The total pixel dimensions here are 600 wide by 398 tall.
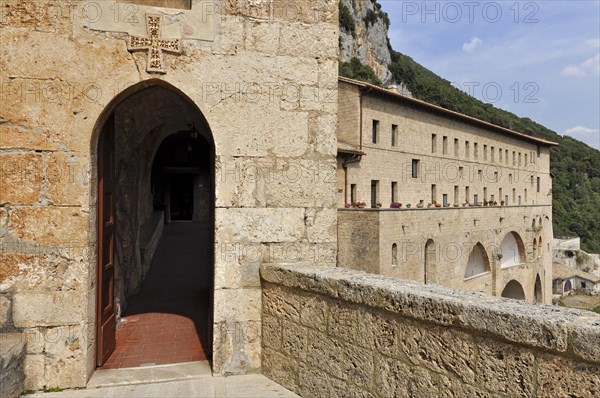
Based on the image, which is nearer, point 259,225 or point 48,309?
point 48,309

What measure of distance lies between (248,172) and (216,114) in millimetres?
580

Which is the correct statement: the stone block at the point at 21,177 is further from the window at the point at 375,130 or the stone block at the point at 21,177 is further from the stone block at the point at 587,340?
the window at the point at 375,130

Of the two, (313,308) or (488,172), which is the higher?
(488,172)

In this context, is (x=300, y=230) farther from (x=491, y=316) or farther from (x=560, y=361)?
(x=560, y=361)

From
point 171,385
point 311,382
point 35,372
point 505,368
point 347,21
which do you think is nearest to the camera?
point 505,368

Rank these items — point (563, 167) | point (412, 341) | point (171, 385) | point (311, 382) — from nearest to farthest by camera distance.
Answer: point (412, 341)
point (311, 382)
point (171, 385)
point (563, 167)

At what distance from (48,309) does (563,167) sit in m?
89.7

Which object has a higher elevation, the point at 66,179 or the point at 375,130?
the point at 375,130

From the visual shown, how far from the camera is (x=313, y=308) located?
3.17 meters

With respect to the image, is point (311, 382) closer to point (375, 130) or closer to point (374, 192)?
point (374, 192)

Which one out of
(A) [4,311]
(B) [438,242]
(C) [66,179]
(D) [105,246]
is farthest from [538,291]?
(A) [4,311]

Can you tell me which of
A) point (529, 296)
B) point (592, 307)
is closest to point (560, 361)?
point (529, 296)

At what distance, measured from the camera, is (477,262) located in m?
27.1

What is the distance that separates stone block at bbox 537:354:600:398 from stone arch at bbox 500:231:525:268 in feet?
106
